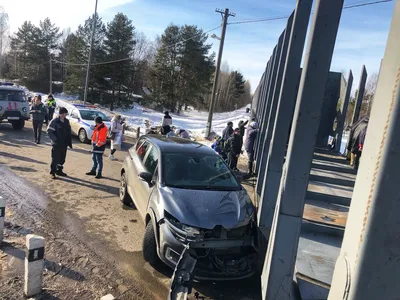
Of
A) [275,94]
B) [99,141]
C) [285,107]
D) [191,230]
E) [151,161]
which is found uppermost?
[275,94]

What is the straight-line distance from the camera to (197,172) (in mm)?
5262

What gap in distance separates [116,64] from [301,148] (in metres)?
41.8

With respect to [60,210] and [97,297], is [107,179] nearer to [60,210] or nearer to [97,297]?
[60,210]

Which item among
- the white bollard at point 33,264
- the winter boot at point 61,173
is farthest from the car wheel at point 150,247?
the winter boot at point 61,173

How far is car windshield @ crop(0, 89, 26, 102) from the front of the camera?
14441 mm

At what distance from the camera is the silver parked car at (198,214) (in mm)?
3986

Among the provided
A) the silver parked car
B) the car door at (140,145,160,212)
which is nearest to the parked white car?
the car door at (140,145,160,212)

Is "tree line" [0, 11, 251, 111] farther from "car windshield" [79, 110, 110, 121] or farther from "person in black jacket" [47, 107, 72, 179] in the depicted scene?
"person in black jacket" [47, 107, 72, 179]

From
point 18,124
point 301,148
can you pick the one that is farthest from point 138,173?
point 18,124

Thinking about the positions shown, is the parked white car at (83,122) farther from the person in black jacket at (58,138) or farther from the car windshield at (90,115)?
the person in black jacket at (58,138)

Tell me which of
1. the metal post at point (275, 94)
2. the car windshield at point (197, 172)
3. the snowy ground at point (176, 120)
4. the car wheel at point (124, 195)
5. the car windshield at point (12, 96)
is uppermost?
the metal post at point (275, 94)

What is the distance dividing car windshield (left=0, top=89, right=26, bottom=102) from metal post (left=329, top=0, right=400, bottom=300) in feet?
53.1

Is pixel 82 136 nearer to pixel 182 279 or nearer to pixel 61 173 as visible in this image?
pixel 61 173

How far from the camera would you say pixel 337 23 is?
9.53 feet
